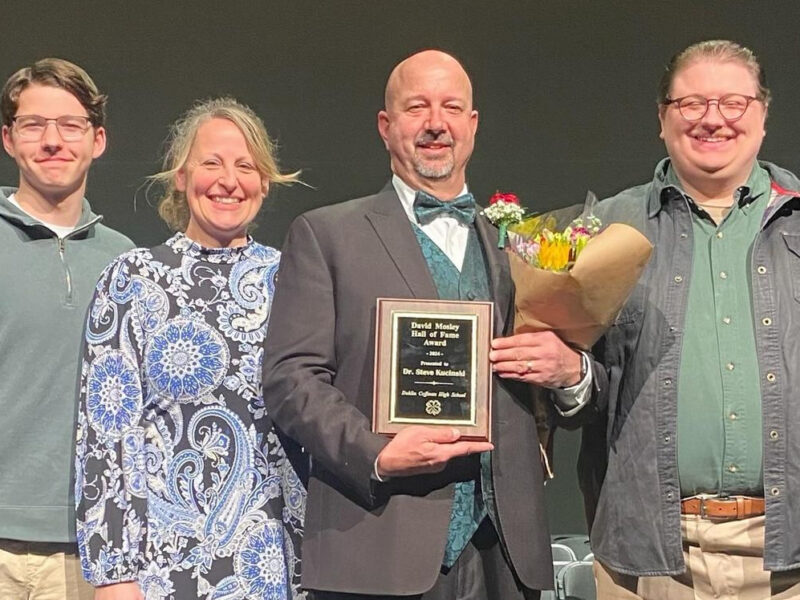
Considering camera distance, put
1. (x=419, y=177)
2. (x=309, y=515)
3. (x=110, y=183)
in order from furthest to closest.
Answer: (x=110, y=183)
(x=419, y=177)
(x=309, y=515)

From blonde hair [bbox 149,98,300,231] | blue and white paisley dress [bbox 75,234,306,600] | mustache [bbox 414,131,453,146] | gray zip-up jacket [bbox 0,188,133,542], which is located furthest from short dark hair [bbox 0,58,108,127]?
mustache [bbox 414,131,453,146]

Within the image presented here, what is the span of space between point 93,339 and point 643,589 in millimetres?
1385

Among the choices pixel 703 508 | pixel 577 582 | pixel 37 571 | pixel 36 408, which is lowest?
pixel 577 582

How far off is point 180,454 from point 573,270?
0.96 m

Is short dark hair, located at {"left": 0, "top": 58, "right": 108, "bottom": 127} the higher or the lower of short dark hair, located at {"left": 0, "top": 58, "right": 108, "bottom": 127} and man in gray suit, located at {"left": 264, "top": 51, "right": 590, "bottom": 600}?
the higher

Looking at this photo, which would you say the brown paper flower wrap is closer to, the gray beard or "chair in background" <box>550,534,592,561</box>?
the gray beard

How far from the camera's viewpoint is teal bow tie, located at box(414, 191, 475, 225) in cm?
252

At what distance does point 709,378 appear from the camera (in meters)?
2.57

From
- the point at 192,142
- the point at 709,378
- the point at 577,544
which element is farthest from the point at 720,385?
the point at 577,544

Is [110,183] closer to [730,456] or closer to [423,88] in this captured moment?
[423,88]

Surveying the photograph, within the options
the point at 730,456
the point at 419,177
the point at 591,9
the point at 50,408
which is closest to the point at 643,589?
the point at 730,456

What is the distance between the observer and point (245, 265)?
2.71 m

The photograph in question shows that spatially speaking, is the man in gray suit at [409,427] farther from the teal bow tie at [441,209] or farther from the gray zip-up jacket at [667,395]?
the gray zip-up jacket at [667,395]

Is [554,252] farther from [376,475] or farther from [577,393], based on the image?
[376,475]
